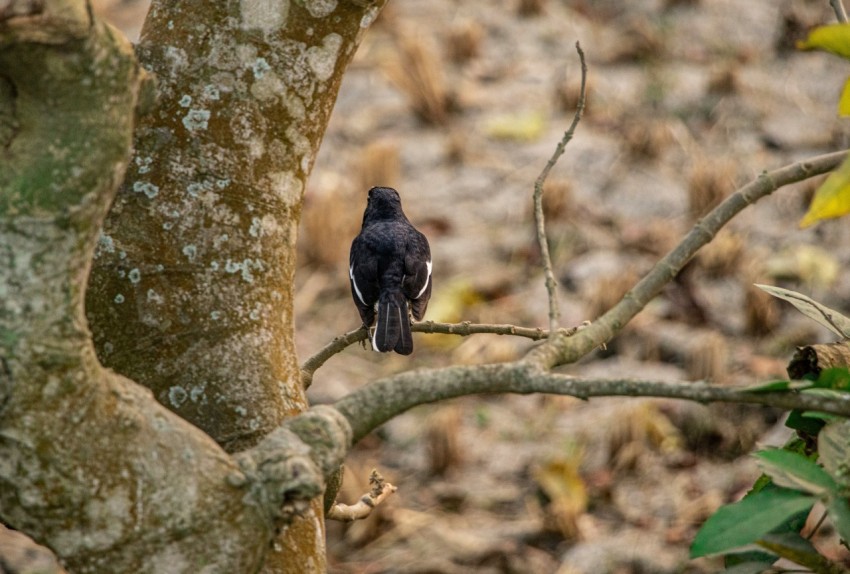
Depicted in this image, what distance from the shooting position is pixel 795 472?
128 cm

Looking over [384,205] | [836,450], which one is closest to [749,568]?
[836,450]

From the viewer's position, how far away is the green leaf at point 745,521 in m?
1.21

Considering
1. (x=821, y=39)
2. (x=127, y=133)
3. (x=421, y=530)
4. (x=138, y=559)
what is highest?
(x=821, y=39)

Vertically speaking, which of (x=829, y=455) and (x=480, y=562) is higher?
(x=829, y=455)

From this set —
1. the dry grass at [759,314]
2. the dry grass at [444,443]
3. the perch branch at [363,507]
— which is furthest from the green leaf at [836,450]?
the dry grass at [759,314]

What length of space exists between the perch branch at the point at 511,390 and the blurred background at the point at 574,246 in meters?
3.40

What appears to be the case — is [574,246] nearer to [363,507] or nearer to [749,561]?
[363,507]

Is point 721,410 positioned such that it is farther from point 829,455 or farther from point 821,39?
point 821,39

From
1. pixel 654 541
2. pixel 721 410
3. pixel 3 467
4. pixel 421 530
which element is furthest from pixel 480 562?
pixel 3 467

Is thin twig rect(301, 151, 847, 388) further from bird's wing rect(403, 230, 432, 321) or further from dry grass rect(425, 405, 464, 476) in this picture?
dry grass rect(425, 405, 464, 476)

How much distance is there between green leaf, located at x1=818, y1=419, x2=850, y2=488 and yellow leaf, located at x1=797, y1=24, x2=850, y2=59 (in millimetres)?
498

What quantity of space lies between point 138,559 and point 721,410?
4475 mm

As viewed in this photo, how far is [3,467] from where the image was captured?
1.23 meters

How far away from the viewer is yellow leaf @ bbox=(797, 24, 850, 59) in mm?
1075
